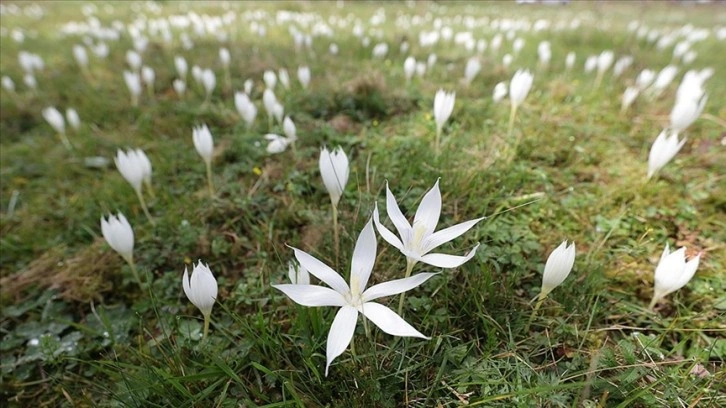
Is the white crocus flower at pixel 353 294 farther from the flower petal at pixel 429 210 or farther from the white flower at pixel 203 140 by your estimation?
the white flower at pixel 203 140

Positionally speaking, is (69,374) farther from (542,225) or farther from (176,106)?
(176,106)

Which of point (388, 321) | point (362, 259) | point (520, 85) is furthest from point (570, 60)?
point (388, 321)

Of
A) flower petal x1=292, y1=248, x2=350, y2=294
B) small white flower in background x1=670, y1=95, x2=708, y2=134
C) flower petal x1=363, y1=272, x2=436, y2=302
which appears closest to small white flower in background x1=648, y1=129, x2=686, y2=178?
small white flower in background x1=670, y1=95, x2=708, y2=134

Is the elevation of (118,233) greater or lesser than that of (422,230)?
lesser

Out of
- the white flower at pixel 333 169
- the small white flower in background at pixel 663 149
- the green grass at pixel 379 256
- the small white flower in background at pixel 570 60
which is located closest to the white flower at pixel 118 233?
the green grass at pixel 379 256

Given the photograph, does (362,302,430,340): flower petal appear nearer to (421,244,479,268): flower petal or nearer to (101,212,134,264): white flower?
(421,244,479,268): flower petal

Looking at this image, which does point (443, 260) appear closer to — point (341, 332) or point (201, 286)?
point (341, 332)

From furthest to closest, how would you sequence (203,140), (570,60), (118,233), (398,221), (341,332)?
(570,60) < (203,140) < (118,233) < (398,221) < (341,332)
